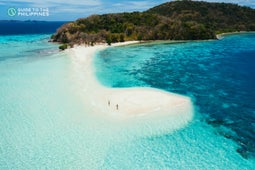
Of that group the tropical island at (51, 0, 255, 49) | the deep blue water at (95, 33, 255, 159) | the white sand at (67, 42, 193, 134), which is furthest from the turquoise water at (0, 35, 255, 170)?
the tropical island at (51, 0, 255, 49)

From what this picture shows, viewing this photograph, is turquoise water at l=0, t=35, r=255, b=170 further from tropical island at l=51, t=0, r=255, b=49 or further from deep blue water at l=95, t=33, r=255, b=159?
tropical island at l=51, t=0, r=255, b=49

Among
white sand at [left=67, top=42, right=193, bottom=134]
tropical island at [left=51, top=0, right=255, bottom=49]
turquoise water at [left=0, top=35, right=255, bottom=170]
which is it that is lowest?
turquoise water at [left=0, top=35, right=255, bottom=170]

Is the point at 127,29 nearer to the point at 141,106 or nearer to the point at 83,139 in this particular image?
the point at 141,106

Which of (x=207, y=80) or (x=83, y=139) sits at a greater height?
(x=207, y=80)

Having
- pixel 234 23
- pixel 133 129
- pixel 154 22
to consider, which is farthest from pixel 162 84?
pixel 234 23

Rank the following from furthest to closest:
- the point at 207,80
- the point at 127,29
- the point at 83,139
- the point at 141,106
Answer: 1. the point at 127,29
2. the point at 207,80
3. the point at 141,106
4. the point at 83,139

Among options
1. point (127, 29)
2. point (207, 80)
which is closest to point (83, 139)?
point (207, 80)
